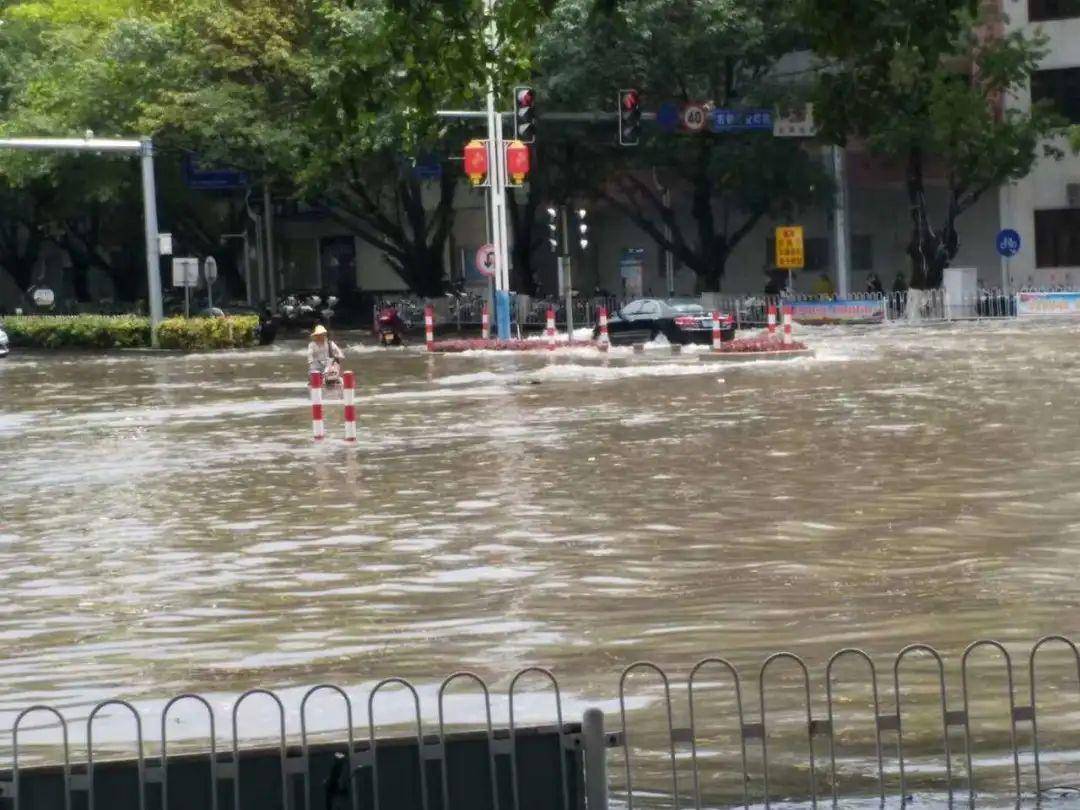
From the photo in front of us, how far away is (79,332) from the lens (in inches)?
2435

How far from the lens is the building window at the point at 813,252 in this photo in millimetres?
64625

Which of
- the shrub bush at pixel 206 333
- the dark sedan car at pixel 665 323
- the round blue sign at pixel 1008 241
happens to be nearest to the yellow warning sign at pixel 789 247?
the round blue sign at pixel 1008 241

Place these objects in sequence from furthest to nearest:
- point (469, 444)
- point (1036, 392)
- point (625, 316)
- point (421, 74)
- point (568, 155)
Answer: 1. point (568, 155)
2. point (625, 316)
3. point (1036, 392)
4. point (469, 444)
5. point (421, 74)

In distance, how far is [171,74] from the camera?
59.8 metres

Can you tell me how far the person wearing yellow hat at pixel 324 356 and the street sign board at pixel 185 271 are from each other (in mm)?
25390

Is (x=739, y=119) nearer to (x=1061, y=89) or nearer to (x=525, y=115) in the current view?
(x=1061, y=89)

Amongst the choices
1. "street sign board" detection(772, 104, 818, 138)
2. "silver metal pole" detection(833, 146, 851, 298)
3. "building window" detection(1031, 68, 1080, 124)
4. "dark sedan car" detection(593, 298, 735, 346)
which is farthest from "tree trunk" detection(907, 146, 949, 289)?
"dark sedan car" detection(593, 298, 735, 346)

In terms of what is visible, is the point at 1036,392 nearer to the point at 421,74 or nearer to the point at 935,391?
the point at 935,391

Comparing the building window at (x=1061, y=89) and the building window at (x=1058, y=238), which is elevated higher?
the building window at (x=1061, y=89)

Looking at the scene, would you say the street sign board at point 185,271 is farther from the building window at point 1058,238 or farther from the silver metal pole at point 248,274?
the building window at point 1058,238

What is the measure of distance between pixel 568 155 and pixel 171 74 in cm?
1149

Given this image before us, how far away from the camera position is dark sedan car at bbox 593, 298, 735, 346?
47.1 m

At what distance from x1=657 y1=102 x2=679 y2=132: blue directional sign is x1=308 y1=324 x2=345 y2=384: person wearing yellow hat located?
2396 cm

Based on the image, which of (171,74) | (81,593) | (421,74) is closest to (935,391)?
(81,593)
